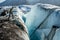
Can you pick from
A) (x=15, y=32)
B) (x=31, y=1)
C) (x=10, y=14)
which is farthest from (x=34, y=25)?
(x=31, y=1)

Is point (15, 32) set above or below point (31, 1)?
above

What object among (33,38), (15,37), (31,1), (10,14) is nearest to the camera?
(15,37)

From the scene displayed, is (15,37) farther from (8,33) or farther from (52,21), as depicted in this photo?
(52,21)

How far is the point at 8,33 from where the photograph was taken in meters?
1.00

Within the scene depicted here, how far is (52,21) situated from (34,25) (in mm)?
154

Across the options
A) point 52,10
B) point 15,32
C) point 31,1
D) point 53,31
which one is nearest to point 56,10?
point 52,10

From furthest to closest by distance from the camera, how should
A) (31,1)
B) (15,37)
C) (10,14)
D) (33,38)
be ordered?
(31,1) → (33,38) → (10,14) → (15,37)

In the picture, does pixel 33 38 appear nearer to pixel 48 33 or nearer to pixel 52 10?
pixel 48 33

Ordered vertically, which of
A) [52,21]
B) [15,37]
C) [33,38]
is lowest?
[33,38]

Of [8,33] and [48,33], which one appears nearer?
[8,33]

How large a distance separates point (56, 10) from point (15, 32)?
0.58 meters

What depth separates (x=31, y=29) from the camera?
1493 mm

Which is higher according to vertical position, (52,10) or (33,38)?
(52,10)

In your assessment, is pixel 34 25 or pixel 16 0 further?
pixel 16 0
